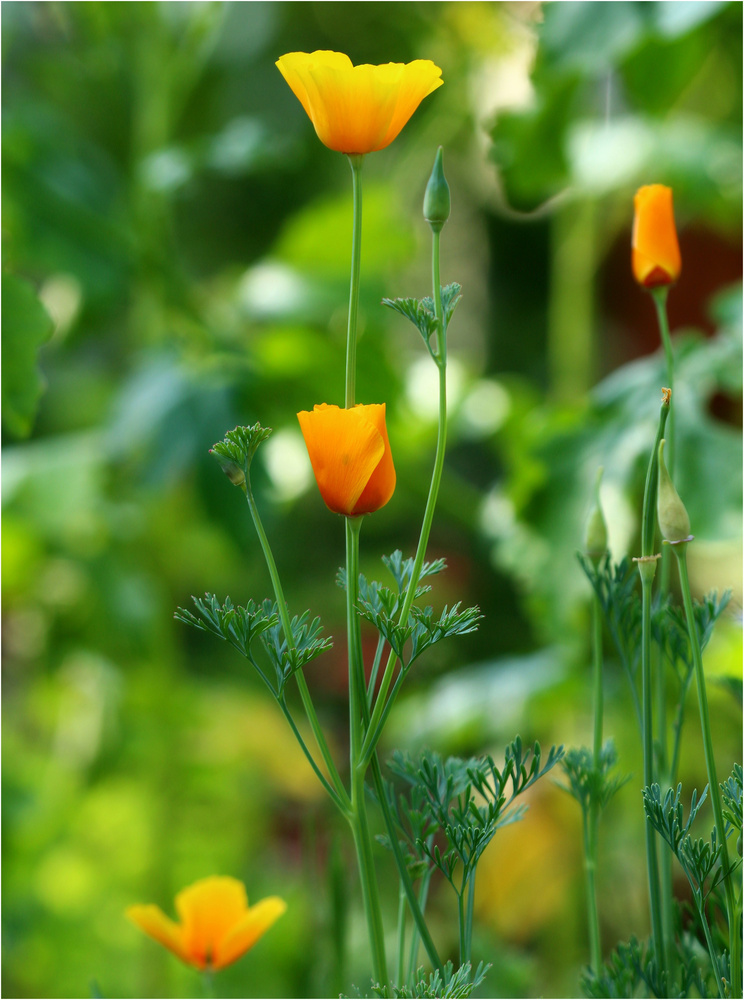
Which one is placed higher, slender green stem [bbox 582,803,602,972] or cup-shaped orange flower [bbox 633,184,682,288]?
cup-shaped orange flower [bbox 633,184,682,288]

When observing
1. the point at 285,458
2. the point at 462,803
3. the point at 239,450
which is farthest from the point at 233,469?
the point at 285,458

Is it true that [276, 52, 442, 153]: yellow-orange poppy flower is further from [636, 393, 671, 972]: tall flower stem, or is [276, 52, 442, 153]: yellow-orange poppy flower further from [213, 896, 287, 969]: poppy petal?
[213, 896, 287, 969]: poppy petal

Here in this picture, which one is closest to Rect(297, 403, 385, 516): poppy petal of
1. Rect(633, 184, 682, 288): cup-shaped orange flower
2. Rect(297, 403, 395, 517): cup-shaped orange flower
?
Rect(297, 403, 395, 517): cup-shaped orange flower

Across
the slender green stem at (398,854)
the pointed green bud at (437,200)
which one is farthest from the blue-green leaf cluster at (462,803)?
the pointed green bud at (437,200)

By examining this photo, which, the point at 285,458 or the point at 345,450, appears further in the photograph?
the point at 285,458

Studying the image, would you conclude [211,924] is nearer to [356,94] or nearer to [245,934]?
[245,934]
